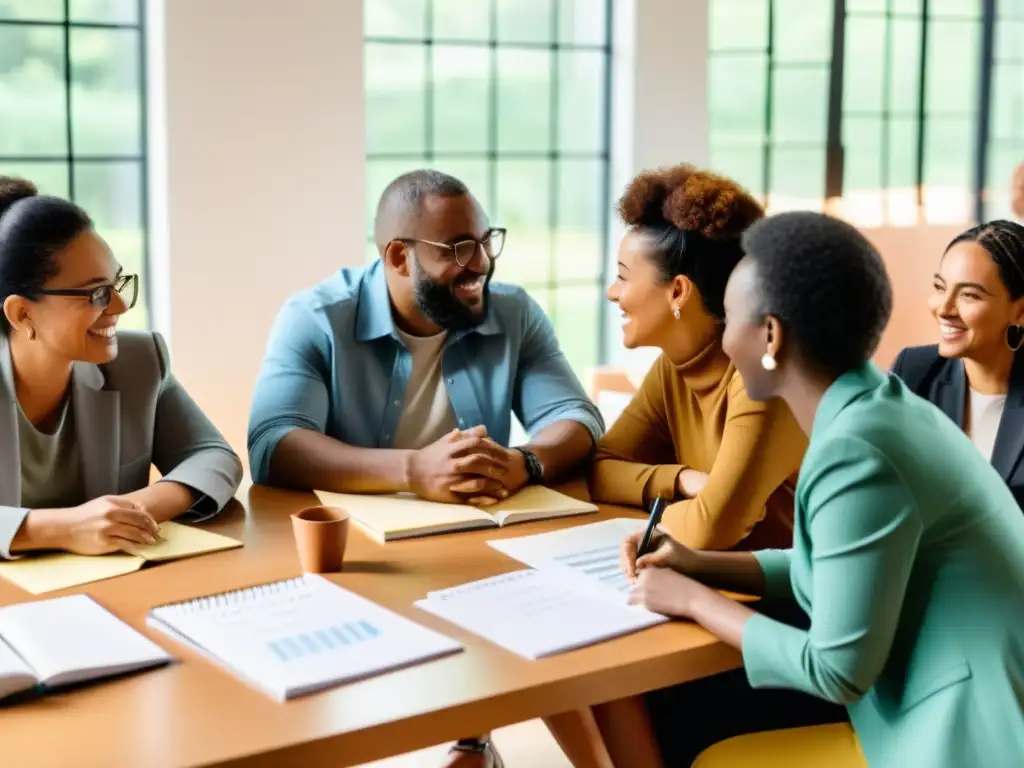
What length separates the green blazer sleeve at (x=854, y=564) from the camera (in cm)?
145

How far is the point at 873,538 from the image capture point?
1.45 m

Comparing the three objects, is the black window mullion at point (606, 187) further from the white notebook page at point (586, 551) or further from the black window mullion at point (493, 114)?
the white notebook page at point (586, 551)

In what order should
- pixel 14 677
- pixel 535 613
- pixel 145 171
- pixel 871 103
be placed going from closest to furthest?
pixel 14 677, pixel 535 613, pixel 145 171, pixel 871 103

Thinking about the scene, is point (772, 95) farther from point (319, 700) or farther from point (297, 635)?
point (319, 700)

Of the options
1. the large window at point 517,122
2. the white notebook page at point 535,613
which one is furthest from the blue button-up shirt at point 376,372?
the large window at point 517,122

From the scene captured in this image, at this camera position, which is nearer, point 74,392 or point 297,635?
point 297,635

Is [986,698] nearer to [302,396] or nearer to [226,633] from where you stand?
[226,633]

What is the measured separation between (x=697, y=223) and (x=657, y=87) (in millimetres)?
3415

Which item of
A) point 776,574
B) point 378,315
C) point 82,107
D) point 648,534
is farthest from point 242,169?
point 776,574

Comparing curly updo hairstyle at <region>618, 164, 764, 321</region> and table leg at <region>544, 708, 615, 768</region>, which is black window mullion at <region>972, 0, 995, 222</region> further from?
table leg at <region>544, 708, 615, 768</region>

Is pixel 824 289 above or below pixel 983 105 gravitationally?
below

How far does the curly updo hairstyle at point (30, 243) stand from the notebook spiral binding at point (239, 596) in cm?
64

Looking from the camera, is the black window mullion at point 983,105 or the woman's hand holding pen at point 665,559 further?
the black window mullion at point 983,105

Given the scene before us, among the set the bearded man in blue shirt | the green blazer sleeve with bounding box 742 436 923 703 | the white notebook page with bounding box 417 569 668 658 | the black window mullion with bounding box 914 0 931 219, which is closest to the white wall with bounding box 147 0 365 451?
the bearded man in blue shirt
